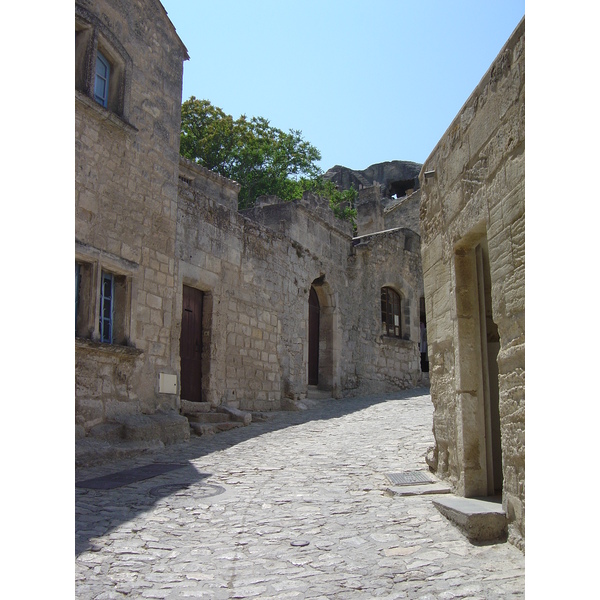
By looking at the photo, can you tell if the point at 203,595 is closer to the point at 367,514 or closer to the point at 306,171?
the point at 367,514

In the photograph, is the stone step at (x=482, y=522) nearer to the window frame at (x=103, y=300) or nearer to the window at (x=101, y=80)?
the window frame at (x=103, y=300)

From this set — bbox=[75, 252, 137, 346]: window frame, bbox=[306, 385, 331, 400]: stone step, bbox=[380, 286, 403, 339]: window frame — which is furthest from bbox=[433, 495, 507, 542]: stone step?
bbox=[380, 286, 403, 339]: window frame

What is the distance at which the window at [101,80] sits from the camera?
8.18 metres

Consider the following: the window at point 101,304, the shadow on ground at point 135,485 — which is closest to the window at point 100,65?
the window at point 101,304

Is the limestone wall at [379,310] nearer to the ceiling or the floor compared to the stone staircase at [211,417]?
nearer to the ceiling

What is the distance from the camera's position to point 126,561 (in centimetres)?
362

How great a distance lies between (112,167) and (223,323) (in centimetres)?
336

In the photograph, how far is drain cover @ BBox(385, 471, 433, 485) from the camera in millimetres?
5270

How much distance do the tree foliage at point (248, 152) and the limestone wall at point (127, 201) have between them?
49.2 feet

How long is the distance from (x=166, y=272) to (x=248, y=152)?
681 inches

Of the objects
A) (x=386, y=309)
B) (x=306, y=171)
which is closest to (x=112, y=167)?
(x=386, y=309)

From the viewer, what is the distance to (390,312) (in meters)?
16.6

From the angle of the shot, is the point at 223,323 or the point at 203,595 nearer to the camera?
the point at 203,595

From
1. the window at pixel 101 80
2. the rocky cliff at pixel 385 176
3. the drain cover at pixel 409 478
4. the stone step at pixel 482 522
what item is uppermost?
the rocky cliff at pixel 385 176
